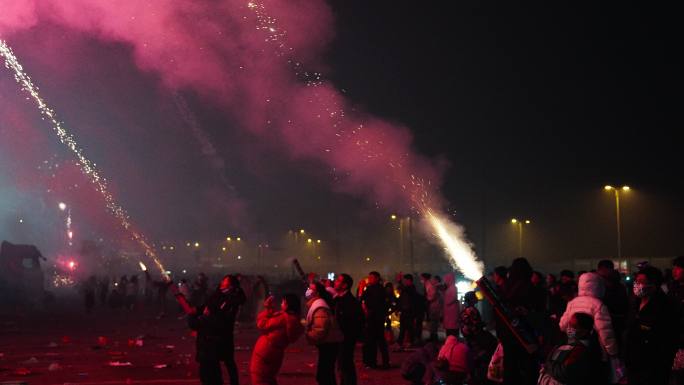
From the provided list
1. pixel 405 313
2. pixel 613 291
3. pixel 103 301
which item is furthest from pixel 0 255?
pixel 613 291

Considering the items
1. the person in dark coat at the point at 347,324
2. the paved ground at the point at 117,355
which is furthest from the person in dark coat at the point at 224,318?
the paved ground at the point at 117,355

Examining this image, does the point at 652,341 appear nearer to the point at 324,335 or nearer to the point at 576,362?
the point at 576,362

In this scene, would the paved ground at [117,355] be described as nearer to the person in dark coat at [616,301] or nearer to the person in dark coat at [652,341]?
the person in dark coat at [616,301]

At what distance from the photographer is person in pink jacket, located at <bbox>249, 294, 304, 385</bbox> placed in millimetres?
9477

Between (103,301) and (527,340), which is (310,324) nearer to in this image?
(527,340)

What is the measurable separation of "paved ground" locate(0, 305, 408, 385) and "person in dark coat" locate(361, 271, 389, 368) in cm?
31

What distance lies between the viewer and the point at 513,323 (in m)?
8.23

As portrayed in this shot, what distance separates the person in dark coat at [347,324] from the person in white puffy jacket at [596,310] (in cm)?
418

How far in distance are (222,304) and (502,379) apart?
148 inches

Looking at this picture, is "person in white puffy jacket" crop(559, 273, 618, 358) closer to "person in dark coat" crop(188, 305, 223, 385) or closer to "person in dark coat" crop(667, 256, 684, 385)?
"person in dark coat" crop(667, 256, 684, 385)

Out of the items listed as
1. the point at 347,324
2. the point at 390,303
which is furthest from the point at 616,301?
the point at 390,303

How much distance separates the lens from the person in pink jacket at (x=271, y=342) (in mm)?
9477

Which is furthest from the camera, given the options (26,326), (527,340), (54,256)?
(54,256)

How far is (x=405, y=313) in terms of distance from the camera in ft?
62.7
